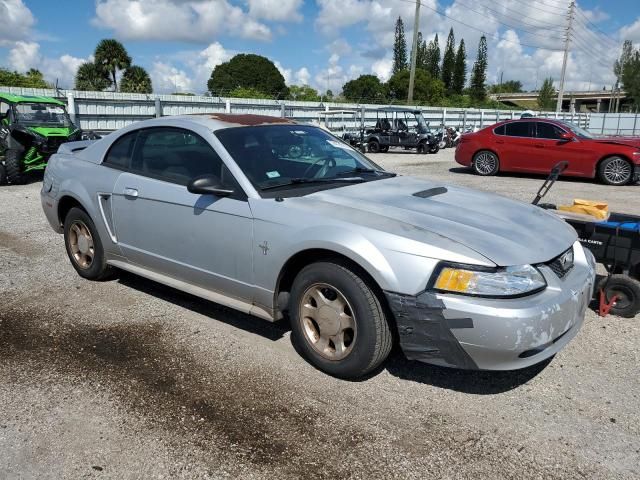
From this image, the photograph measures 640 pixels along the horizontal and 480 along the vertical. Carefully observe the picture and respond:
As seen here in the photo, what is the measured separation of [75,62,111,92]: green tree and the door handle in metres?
37.2

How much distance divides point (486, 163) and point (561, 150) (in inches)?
70.3

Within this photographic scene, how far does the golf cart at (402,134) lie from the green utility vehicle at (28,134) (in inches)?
443

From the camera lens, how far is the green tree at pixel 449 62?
3693 inches

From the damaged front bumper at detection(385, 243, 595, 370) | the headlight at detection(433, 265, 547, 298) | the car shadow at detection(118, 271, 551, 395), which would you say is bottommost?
the car shadow at detection(118, 271, 551, 395)

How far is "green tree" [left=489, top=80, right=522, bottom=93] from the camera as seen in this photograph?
142 m

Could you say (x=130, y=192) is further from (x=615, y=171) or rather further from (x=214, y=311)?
(x=615, y=171)

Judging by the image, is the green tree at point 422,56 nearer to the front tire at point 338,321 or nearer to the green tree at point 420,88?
the green tree at point 420,88

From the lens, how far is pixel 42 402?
307cm

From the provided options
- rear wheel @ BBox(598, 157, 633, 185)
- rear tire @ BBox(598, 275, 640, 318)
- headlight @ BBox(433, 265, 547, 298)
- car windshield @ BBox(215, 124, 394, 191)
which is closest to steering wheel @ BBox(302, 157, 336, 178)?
car windshield @ BBox(215, 124, 394, 191)

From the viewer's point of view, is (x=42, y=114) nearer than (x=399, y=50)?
Yes

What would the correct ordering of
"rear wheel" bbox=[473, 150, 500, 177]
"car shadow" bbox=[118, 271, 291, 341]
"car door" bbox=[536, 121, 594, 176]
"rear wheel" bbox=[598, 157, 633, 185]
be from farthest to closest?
1. "rear wheel" bbox=[473, 150, 500, 177]
2. "car door" bbox=[536, 121, 594, 176]
3. "rear wheel" bbox=[598, 157, 633, 185]
4. "car shadow" bbox=[118, 271, 291, 341]

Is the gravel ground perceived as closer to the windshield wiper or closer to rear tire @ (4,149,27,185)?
the windshield wiper

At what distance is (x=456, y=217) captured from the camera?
3270 millimetres

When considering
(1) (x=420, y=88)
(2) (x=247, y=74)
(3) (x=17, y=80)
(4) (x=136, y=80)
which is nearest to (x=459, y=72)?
(1) (x=420, y=88)
